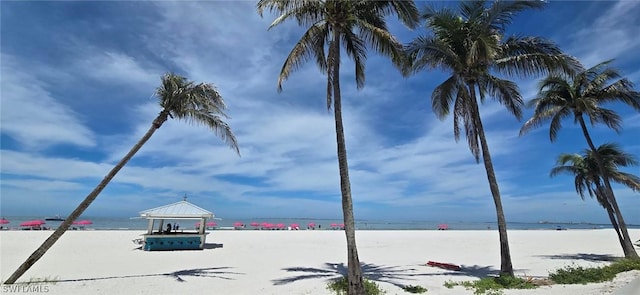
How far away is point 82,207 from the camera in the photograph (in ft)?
34.5

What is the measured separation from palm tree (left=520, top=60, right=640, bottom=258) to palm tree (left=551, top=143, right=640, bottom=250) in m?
0.47

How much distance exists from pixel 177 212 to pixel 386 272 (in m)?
12.7

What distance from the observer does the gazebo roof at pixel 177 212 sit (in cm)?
1888

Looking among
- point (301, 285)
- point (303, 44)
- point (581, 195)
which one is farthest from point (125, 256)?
point (581, 195)

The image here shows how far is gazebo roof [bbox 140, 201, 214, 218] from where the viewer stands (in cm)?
1888

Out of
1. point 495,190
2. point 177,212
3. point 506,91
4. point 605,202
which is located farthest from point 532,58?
point 177,212

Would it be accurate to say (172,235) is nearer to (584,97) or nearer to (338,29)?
(338,29)

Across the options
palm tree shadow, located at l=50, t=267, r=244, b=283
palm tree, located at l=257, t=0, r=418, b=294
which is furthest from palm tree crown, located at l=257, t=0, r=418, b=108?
palm tree shadow, located at l=50, t=267, r=244, b=283

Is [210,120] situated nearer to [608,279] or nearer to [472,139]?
[472,139]

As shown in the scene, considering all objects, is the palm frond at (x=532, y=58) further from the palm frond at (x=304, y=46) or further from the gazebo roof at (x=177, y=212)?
the gazebo roof at (x=177, y=212)

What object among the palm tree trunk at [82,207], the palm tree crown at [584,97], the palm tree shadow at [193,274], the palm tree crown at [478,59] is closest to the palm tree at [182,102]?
the palm tree trunk at [82,207]

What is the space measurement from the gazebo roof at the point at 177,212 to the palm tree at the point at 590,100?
18506 millimetres

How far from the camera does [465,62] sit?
1141cm

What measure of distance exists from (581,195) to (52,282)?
24630 millimetres
